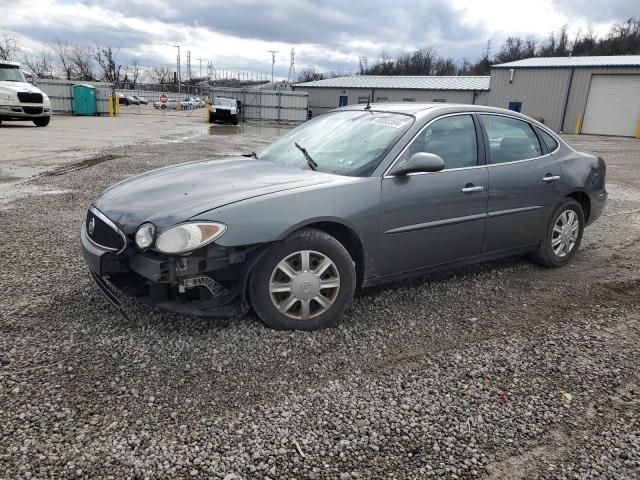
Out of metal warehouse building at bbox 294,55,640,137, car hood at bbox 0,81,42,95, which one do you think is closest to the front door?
car hood at bbox 0,81,42,95

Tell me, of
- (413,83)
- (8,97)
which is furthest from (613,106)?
(8,97)

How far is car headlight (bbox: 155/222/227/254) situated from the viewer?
286 centimetres

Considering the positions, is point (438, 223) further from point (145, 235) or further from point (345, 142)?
point (145, 235)

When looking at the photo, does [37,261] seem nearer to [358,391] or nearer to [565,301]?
[358,391]

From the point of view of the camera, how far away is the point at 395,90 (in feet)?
146

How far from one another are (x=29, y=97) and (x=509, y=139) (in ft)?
66.6

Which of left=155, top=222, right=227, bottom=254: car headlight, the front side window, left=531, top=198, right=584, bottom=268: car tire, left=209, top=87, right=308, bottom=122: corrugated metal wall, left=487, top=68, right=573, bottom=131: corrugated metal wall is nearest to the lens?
left=155, top=222, right=227, bottom=254: car headlight

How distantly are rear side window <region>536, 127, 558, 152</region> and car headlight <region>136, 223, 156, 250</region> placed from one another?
3695 millimetres

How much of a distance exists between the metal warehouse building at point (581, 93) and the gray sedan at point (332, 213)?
31.5 metres

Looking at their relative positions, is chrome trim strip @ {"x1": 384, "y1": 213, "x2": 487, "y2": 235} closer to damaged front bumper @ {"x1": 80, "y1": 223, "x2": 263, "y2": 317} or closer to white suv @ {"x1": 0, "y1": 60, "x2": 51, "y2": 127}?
damaged front bumper @ {"x1": 80, "y1": 223, "x2": 263, "y2": 317}

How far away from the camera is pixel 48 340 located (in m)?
3.01

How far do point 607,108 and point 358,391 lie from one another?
34.9 m

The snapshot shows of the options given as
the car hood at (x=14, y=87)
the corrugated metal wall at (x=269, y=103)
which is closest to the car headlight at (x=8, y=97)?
the car hood at (x=14, y=87)

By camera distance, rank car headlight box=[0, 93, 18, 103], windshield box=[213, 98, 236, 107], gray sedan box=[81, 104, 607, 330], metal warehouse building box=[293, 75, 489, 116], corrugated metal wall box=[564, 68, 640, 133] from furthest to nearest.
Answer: metal warehouse building box=[293, 75, 489, 116] → windshield box=[213, 98, 236, 107] → corrugated metal wall box=[564, 68, 640, 133] → car headlight box=[0, 93, 18, 103] → gray sedan box=[81, 104, 607, 330]
